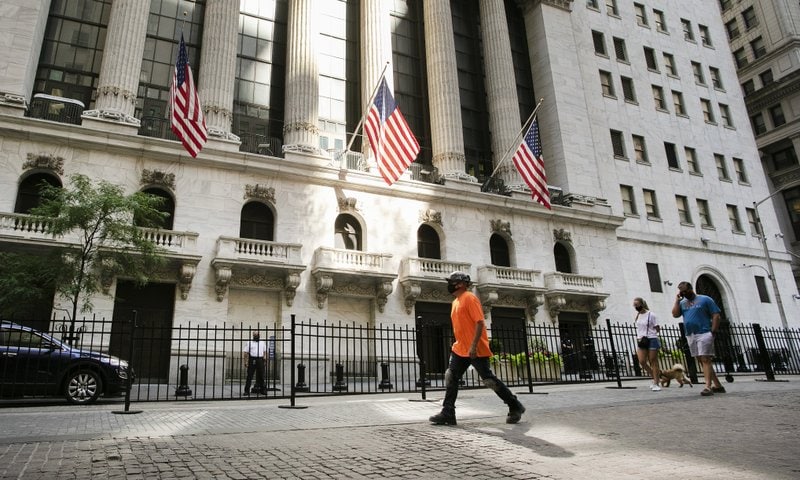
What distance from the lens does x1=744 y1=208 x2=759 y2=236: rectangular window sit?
40844 mm

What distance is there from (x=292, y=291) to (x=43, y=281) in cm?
901

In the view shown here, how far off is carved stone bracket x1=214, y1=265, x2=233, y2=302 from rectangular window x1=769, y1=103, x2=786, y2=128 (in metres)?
53.0

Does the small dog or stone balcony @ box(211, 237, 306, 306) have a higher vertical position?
stone balcony @ box(211, 237, 306, 306)

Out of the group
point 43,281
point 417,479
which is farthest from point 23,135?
point 417,479

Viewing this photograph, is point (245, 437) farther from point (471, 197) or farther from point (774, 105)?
point (774, 105)

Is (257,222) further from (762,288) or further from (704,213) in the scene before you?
(762,288)

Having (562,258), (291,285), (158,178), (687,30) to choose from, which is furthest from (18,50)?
(687,30)

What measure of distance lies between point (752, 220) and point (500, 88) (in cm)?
2507

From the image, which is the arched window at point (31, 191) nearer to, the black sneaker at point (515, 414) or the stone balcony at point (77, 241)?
the stone balcony at point (77, 241)

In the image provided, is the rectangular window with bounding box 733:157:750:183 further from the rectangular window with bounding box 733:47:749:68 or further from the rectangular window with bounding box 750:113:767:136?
the rectangular window with bounding box 733:47:749:68

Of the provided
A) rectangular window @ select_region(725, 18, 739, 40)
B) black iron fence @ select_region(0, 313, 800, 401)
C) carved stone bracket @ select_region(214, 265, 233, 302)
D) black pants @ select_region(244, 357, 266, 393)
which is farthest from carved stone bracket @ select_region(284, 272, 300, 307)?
rectangular window @ select_region(725, 18, 739, 40)

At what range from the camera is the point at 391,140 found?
2083cm

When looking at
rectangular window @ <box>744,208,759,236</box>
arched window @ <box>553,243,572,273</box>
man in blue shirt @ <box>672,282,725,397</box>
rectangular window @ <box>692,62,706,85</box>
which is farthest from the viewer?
rectangular window @ <box>692,62,706,85</box>

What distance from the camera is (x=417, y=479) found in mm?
4191
